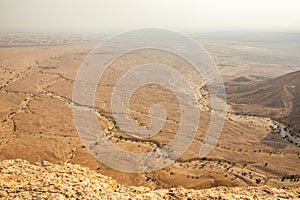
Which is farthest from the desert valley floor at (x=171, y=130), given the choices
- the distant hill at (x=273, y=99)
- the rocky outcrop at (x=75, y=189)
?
the rocky outcrop at (x=75, y=189)

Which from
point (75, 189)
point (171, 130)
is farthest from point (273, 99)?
point (75, 189)

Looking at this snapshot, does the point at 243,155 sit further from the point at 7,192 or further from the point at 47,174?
the point at 7,192

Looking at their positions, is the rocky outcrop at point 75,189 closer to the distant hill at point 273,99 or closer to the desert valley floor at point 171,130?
the desert valley floor at point 171,130

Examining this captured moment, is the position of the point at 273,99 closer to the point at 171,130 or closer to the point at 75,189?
the point at 171,130

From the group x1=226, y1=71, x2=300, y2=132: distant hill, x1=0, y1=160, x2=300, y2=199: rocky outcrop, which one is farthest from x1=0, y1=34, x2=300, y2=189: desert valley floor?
x1=0, y1=160, x2=300, y2=199: rocky outcrop

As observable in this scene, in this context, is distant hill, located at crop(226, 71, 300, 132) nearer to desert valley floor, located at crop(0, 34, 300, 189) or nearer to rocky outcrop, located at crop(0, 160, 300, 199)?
desert valley floor, located at crop(0, 34, 300, 189)

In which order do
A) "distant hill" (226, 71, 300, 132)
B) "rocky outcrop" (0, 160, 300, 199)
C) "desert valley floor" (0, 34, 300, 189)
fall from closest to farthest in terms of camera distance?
"rocky outcrop" (0, 160, 300, 199) < "desert valley floor" (0, 34, 300, 189) < "distant hill" (226, 71, 300, 132)
